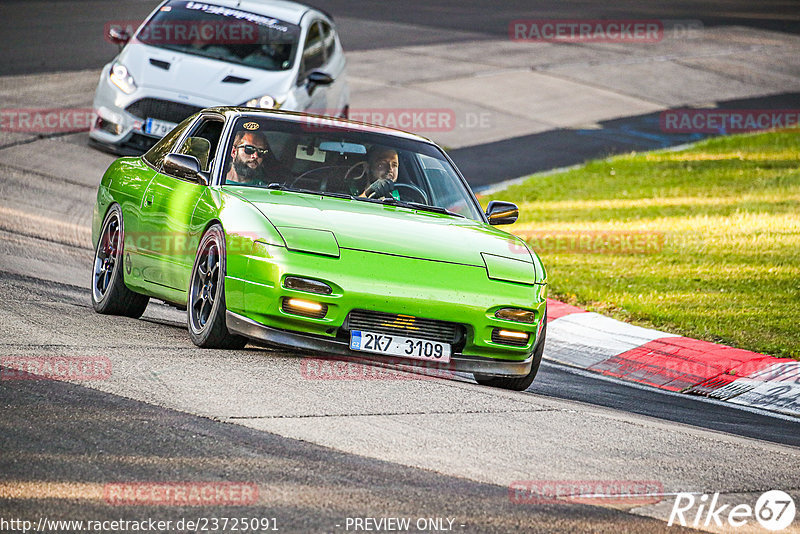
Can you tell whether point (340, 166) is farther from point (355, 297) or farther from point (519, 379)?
point (519, 379)

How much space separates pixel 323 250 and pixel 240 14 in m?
9.54

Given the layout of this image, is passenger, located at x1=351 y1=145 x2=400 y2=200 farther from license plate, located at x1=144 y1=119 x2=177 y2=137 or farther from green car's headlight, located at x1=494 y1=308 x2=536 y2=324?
license plate, located at x1=144 y1=119 x2=177 y2=137

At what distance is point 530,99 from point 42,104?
1027 centimetres

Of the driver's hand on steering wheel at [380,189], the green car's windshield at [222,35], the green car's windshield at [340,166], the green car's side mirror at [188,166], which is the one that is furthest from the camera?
the green car's windshield at [222,35]

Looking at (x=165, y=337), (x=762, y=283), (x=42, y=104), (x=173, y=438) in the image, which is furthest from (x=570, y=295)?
(x=42, y=104)

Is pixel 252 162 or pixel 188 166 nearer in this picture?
pixel 188 166

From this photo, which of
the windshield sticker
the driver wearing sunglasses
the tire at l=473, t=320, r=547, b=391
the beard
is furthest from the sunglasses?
the windshield sticker

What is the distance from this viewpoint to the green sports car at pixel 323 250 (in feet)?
23.4

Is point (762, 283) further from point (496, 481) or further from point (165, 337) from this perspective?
point (496, 481)

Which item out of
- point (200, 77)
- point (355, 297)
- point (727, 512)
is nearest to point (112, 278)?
point (355, 297)

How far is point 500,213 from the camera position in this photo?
28.7 feet

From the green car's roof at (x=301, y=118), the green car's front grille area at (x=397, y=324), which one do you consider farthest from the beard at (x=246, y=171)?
the green car's front grille area at (x=397, y=324)

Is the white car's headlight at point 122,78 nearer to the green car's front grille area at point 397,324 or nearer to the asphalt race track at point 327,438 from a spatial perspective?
the asphalt race track at point 327,438

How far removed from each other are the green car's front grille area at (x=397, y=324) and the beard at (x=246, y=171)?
1.56 meters
